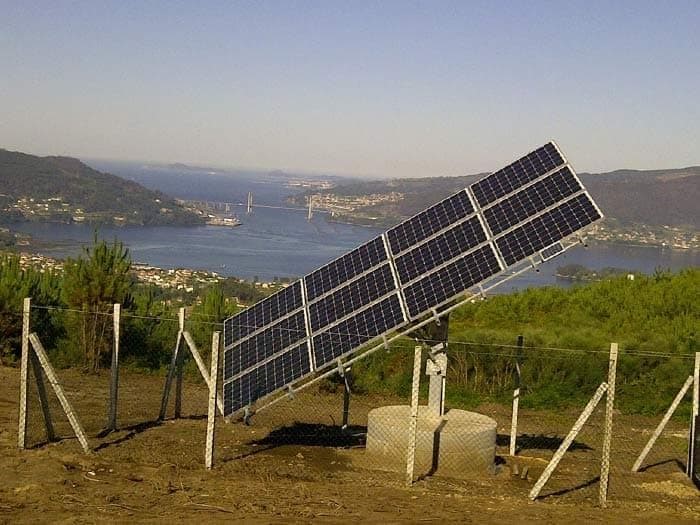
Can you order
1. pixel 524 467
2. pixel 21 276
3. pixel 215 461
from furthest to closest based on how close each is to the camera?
pixel 21 276, pixel 524 467, pixel 215 461

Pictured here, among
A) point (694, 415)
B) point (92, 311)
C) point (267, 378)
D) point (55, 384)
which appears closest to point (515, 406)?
point (694, 415)

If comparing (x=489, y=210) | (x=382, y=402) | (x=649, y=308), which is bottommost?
(x=382, y=402)

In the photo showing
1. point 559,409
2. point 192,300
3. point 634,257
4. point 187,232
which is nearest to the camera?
point 559,409

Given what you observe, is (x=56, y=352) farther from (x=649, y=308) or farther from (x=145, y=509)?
(x=649, y=308)

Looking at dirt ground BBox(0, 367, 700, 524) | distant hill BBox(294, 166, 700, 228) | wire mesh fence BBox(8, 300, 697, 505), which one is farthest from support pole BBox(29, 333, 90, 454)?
distant hill BBox(294, 166, 700, 228)

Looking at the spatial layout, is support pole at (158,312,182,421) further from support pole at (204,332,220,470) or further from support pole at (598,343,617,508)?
support pole at (598,343,617,508)

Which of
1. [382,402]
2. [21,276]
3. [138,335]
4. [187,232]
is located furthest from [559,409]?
[187,232]

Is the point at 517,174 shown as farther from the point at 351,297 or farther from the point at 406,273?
the point at 351,297
